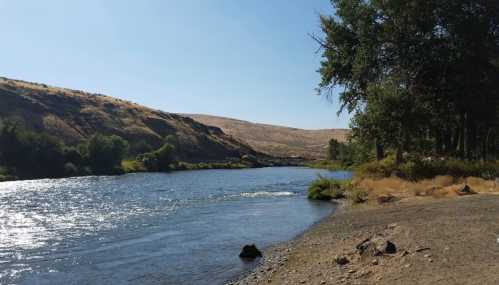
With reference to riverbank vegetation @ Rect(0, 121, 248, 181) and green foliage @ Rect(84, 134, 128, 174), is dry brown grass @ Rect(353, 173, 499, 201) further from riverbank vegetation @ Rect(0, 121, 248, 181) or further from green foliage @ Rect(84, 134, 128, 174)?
green foliage @ Rect(84, 134, 128, 174)

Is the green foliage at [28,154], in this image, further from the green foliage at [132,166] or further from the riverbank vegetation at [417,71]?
the riverbank vegetation at [417,71]

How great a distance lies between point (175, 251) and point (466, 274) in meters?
14.6

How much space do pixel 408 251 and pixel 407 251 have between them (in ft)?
0.11

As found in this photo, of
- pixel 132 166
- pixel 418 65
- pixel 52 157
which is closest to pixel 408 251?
pixel 418 65

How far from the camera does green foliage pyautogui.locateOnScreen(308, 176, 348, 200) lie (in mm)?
43531

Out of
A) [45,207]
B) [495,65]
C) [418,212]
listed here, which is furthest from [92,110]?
[418,212]

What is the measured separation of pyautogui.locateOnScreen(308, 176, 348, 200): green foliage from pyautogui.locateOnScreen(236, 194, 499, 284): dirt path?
708 inches

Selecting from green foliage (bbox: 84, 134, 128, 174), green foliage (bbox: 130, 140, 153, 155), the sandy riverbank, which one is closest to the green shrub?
the sandy riverbank

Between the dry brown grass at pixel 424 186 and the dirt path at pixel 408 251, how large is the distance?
18.2 ft

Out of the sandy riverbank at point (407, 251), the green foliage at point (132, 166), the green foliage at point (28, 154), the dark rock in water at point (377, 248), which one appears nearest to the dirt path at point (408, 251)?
the sandy riverbank at point (407, 251)

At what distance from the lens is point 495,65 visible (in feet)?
144

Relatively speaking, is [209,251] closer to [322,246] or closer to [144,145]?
[322,246]

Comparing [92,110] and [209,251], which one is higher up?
[92,110]

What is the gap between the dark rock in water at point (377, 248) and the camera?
14657 mm
